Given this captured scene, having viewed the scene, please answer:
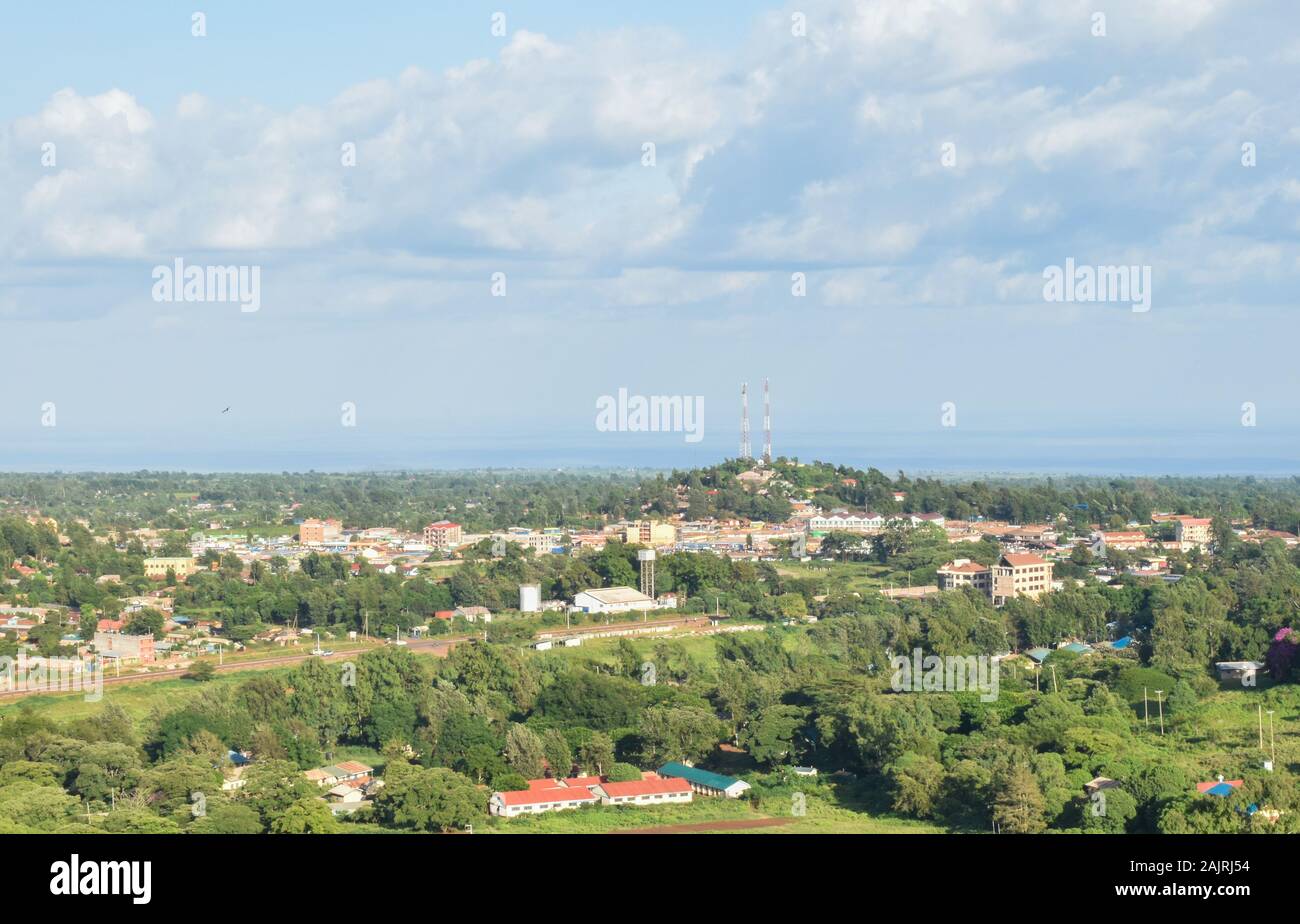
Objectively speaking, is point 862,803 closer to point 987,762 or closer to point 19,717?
point 987,762

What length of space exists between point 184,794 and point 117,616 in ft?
44.4

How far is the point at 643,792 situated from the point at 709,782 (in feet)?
2.22

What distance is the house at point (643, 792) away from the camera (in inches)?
517

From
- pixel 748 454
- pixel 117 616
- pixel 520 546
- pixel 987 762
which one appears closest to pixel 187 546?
pixel 520 546

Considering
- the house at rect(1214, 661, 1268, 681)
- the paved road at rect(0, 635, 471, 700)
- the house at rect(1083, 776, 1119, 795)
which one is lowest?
the paved road at rect(0, 635, 471, 700)

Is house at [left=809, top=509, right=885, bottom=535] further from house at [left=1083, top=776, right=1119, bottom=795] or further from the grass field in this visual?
house at [left=1083, top=776, right=1119, bottom=795]

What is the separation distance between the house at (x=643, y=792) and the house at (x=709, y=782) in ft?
0.46

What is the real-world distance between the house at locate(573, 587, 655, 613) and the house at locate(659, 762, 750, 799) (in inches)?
469

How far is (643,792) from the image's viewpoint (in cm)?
1326

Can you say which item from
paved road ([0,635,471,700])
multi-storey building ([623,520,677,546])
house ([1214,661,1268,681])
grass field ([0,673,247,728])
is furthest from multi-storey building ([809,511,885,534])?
grass field ([0,673,247,728])

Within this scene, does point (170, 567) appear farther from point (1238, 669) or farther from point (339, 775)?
point (1238, 669)

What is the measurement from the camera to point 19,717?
14867mm

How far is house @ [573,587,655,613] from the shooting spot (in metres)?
26.0
